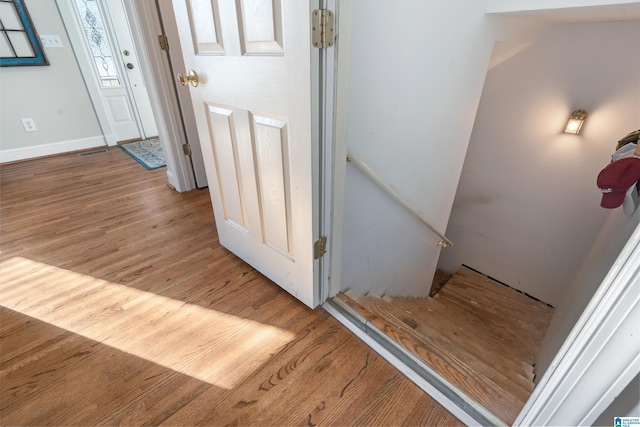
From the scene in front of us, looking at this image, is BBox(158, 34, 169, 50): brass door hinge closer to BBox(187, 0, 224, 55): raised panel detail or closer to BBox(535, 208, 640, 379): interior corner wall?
BBox(187, 0, 224, 55): raised panel detail

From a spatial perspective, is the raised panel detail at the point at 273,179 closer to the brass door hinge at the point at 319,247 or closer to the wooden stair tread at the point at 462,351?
the brass door hinge at the point at 319,247

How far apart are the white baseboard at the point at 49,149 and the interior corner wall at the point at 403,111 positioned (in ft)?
12.8

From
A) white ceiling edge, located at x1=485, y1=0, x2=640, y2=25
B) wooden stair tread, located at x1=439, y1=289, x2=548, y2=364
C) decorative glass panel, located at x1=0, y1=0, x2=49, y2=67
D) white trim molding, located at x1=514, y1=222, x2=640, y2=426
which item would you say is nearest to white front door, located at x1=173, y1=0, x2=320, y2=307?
white trim molding, located at x1=514, y1=222, x2=640, y2=426

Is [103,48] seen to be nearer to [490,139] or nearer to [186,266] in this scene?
[186,266]

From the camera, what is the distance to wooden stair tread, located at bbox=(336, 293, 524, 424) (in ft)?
3.21

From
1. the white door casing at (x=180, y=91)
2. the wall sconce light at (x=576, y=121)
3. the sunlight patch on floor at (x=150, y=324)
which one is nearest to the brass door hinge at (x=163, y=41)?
the white door casing at (x=180, y=91)

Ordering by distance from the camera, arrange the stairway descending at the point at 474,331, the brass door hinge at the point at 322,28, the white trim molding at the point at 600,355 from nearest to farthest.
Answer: the white trim molding at the point at 600,355 → the brass door hinge at the point at 322,28 → the stairway descending at the point at 474,331

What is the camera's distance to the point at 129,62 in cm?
373

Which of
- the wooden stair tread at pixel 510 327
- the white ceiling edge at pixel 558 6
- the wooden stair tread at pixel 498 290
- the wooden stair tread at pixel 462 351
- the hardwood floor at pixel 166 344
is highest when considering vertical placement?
the white ceiling edge at pixel 558 6

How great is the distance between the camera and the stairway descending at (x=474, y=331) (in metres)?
1.08

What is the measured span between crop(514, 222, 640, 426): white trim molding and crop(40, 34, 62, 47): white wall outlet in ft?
15.8

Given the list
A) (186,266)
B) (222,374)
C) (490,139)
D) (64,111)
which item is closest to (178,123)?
(186,266)

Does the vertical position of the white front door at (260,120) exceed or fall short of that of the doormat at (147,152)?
it exceeds it

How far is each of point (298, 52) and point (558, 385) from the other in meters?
1.17
